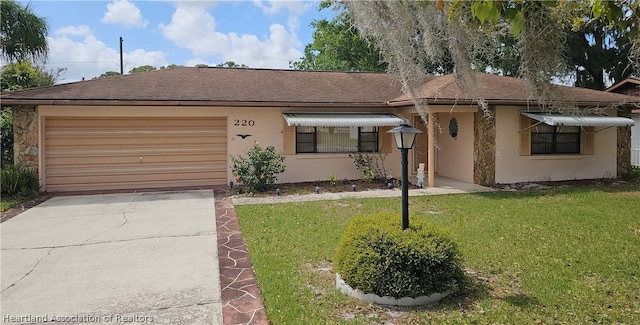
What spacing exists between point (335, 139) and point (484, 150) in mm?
5111

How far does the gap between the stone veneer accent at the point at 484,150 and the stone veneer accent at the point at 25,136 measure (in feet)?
45.9

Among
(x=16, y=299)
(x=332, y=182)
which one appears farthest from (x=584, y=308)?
(x=332, y=182)

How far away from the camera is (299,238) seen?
715 cm

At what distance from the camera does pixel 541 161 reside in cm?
1389

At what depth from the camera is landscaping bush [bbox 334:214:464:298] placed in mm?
4480

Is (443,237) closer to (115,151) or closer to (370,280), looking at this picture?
(370,280)

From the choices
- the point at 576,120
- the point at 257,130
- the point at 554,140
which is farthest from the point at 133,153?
the point at 554,140

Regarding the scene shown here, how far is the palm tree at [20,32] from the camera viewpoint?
14664 millimetres

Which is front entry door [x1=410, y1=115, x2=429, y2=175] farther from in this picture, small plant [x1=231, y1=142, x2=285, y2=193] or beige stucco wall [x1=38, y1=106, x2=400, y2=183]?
small plant [x1=231, y1=142, x2=285, y2=193]

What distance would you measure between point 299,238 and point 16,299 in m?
4.08

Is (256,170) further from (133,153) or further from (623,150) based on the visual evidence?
(623,150)

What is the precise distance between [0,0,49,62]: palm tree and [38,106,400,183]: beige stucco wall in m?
4.97

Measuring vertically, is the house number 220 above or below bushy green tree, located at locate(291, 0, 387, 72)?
below

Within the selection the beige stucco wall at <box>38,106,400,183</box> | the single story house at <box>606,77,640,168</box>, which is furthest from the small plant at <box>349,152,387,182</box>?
the single story house at <box>606,77,640,168</box>
